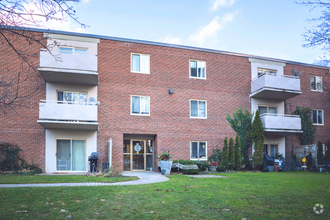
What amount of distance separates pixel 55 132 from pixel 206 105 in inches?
398

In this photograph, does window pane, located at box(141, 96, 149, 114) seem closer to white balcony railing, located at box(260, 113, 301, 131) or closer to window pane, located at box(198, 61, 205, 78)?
window pane, located at box(198, 61, 205, 78)

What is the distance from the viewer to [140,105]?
18031 millimetres

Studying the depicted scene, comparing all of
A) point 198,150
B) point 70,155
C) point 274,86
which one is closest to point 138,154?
point 198,150

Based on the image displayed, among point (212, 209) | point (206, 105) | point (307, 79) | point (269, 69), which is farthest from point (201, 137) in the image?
point (212, 209)

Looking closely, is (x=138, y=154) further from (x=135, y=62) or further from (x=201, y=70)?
(x=201, y=70)

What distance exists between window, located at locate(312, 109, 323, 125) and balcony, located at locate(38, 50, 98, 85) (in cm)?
1771

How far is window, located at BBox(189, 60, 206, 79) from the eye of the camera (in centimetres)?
1953

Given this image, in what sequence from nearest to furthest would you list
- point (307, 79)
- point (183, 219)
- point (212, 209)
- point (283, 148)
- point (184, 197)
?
point (183, 219) < point (212, 209) < point (184, 197) < point (283, 148) < point (307, 79)

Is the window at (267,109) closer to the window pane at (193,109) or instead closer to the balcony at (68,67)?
the window pane at (193,109)

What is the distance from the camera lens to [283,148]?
831 inches

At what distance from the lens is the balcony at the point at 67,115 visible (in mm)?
14883

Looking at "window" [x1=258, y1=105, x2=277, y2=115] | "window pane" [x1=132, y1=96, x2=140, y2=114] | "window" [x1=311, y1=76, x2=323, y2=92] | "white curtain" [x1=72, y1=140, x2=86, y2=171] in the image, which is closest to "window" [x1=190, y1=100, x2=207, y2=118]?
"window pane" [x1=132, y1=96, x2=140, y2=114]

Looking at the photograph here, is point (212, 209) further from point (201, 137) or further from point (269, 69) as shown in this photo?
point (269, 69)

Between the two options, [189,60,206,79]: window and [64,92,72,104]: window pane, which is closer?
[64,92,72,104]: window pane
